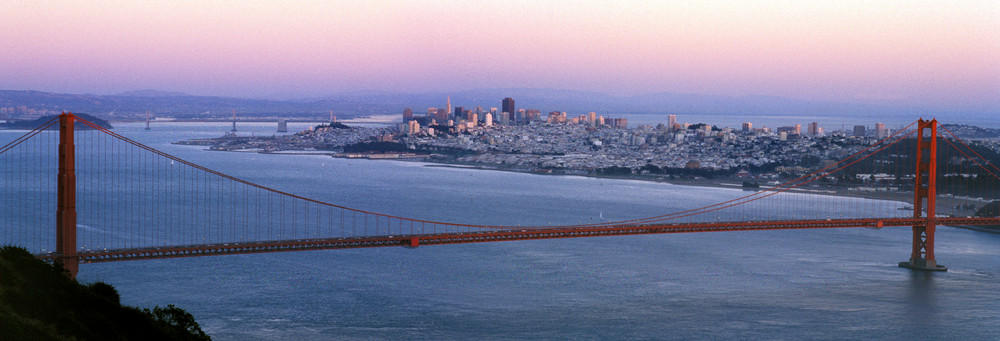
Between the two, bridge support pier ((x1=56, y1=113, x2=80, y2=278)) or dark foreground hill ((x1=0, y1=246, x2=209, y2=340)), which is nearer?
dark foreground hill ((x1=0, y1=246, x2=209, y2=340))

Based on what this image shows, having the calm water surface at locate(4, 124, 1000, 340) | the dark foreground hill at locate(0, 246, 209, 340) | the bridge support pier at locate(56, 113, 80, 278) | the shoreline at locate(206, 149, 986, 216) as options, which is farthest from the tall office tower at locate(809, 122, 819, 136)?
the dark foreground hill at locate(0, 246, 209, 340)

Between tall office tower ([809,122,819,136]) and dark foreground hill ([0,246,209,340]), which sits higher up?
tall office tower ([809,122,819,136])

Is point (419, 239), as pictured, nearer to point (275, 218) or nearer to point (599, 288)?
point (599, 288)

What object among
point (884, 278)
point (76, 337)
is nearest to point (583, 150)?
point (884, 278)

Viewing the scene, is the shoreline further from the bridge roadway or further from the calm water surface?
the bridge roadway

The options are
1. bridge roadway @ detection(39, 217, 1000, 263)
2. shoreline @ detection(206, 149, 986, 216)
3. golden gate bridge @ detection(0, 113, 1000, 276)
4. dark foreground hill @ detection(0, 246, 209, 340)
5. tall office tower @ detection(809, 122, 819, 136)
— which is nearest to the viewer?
dark foreground hill @ detection(0, 246, 209, 340)

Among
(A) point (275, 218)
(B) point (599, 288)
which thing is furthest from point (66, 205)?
(A) point (275, 218)

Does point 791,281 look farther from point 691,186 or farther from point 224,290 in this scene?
point 691,186
